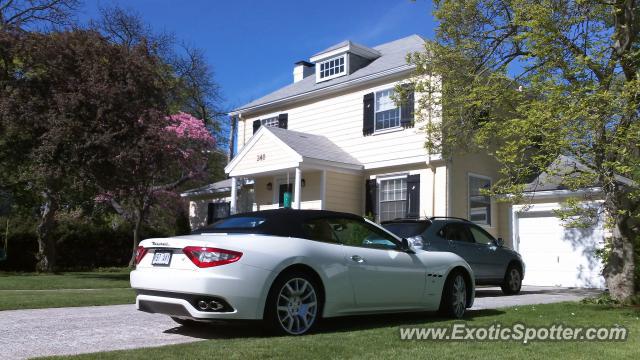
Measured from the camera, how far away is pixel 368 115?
1988 centimetres

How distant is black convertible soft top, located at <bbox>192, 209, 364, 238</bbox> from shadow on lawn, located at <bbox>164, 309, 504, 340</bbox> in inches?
39.4

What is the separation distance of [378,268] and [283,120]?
16829mm

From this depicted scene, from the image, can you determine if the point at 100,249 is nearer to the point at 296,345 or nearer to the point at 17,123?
the point at 17,123

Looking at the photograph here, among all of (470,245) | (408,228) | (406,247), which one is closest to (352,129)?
(470,245)

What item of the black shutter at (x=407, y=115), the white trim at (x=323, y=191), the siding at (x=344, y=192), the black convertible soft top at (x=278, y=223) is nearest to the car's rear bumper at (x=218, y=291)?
the black convertible soft top at (x=278, y=223)

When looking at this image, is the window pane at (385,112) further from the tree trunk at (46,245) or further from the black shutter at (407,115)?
the tree trunk at (46,245)

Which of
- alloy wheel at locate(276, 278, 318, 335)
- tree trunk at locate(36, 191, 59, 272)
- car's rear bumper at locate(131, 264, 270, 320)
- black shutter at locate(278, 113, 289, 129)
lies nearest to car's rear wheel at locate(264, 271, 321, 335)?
alloy wheel at locate(276, 278, 318, 335)

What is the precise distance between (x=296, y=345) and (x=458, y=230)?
23.9ft

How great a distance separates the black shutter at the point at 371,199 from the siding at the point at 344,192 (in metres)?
0.38

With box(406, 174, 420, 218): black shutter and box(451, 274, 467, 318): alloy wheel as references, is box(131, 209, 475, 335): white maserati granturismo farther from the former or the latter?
box(406, 174, 420, 218): black shutter

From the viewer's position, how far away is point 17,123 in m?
16.0

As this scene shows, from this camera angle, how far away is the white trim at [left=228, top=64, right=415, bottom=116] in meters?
18.7

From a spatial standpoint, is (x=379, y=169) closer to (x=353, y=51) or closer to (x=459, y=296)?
(x=353, y=51)

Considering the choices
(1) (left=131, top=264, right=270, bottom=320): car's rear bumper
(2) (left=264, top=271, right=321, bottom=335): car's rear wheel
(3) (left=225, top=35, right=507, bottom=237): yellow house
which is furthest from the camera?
(3) (left=225, top=35, right=507, bottom=237): yellow house
